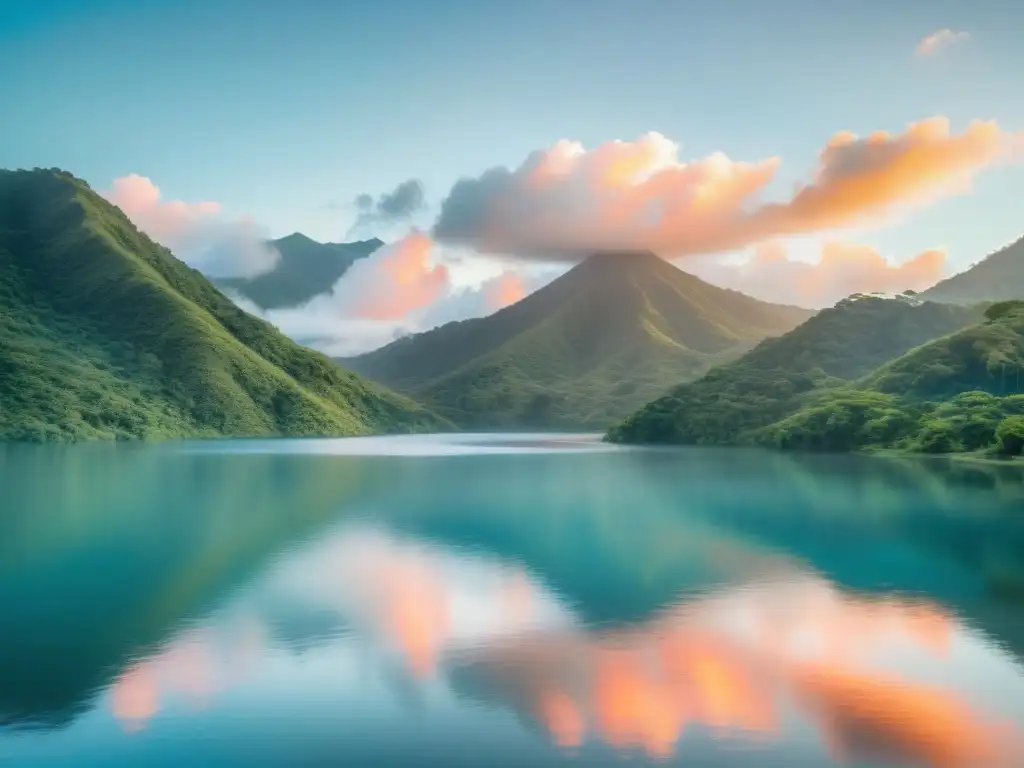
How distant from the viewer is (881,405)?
136m

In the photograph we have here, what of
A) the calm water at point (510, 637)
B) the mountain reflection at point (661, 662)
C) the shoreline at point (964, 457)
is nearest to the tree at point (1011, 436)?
the shoreline at point (964, 457)

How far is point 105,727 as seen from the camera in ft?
52.6

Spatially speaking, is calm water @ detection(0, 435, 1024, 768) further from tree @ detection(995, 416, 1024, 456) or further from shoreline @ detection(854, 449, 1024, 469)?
tree @ detection(995, 416, 1024, 456)

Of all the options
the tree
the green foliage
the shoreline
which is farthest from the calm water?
the green foliage

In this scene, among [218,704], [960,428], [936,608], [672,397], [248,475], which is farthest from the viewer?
[672,397]

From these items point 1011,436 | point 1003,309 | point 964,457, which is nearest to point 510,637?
point 1011,436

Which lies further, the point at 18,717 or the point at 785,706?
the point at 785,706

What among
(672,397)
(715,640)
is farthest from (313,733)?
(672,397)

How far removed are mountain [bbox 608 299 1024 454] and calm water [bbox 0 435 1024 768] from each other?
67899 mm

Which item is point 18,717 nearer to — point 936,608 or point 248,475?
point 936,608

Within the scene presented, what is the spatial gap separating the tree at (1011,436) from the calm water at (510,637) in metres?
50.1

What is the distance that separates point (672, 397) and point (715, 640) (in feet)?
548

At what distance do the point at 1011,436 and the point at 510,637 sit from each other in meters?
89.3

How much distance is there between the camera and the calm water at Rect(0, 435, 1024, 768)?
15586mm
